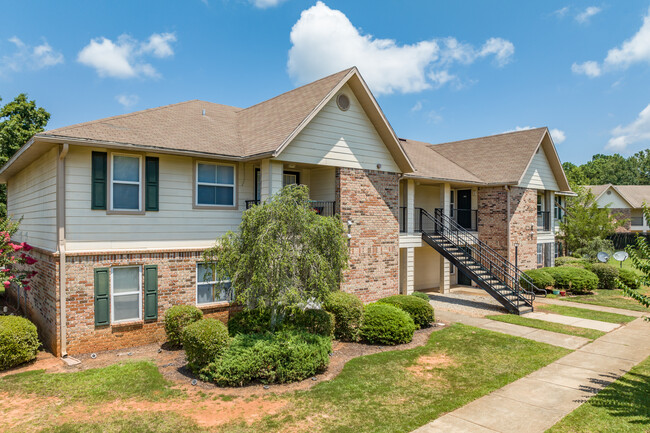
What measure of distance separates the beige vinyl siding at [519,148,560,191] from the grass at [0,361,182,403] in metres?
20.4

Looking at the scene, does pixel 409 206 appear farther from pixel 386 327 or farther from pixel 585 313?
pixel 585 313

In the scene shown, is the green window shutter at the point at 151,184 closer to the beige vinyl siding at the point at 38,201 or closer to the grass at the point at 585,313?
the beige vinyl siding at the point at 38,201

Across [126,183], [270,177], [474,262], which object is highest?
[270,177]

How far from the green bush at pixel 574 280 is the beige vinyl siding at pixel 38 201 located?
22090mm

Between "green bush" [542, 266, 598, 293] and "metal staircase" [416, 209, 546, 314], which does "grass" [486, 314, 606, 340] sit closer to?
"metal staircase" [416, 209, 546, 314]

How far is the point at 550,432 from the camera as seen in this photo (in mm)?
6793

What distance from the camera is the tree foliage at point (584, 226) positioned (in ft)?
93.7

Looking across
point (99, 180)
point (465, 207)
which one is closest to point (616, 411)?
point (99, 180)

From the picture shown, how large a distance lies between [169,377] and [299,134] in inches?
317

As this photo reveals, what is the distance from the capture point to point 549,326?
14.2m

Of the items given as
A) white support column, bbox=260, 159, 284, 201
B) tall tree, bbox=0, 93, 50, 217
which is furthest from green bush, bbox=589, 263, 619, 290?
tall tree, bbox=0, 93, 50, 217

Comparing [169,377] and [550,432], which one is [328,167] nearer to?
[169,377]

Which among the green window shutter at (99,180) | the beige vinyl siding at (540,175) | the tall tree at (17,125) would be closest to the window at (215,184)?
the green window shutter at (99,180)

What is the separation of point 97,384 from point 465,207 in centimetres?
1982
